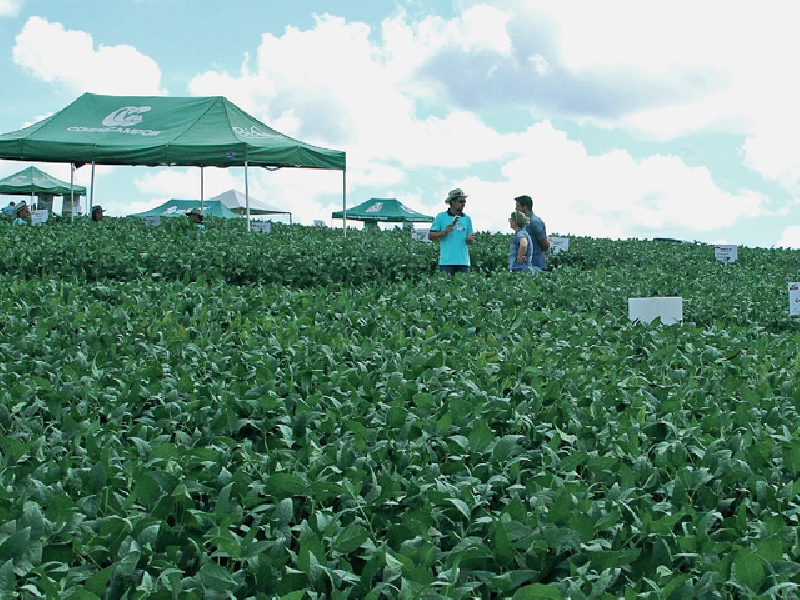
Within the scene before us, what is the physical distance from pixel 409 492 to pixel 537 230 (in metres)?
8.98

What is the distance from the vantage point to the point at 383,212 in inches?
1486

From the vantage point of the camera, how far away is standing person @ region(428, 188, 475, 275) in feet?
34.8

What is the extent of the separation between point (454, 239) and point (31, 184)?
1129 inches

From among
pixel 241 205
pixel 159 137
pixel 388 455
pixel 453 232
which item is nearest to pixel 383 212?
pixel 241 205

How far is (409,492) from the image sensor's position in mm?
2551

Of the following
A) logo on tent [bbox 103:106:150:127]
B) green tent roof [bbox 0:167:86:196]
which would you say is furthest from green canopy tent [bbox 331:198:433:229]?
logo on tent [bbox 103:106:150:127]

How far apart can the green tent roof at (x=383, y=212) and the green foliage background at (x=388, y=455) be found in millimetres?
31146

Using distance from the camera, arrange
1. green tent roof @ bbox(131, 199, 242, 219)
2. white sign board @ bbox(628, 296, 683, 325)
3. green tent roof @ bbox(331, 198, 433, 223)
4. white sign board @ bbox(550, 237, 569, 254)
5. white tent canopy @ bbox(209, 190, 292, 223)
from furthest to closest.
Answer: white tent canopy @ bbox(209, 190, 292, 223), green tent roof @ bbox(331, 198, 433, 223), green tent roof @ bbox(131, 199, 242, 219), white sign board @ bbox(550, 237, 569, 254), white sign board @ bbox(628, 296, 683, 325)

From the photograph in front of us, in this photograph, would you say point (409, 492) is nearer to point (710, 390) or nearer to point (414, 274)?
point (710, 390)

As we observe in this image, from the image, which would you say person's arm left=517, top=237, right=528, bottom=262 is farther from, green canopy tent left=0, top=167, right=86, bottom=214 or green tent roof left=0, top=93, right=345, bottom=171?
green canopy tent left=0, top=167, right=86, bottom=214

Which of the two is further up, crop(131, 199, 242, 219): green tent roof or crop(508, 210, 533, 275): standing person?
crop(131, 199, 242, 219): green tent roof

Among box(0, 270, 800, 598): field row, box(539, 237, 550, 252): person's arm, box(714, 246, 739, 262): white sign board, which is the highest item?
box(714, 246, 739, 262): white sign board

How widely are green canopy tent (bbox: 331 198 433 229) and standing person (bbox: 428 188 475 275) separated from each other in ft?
84.4

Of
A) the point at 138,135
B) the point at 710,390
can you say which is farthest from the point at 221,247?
the point at 710,390
